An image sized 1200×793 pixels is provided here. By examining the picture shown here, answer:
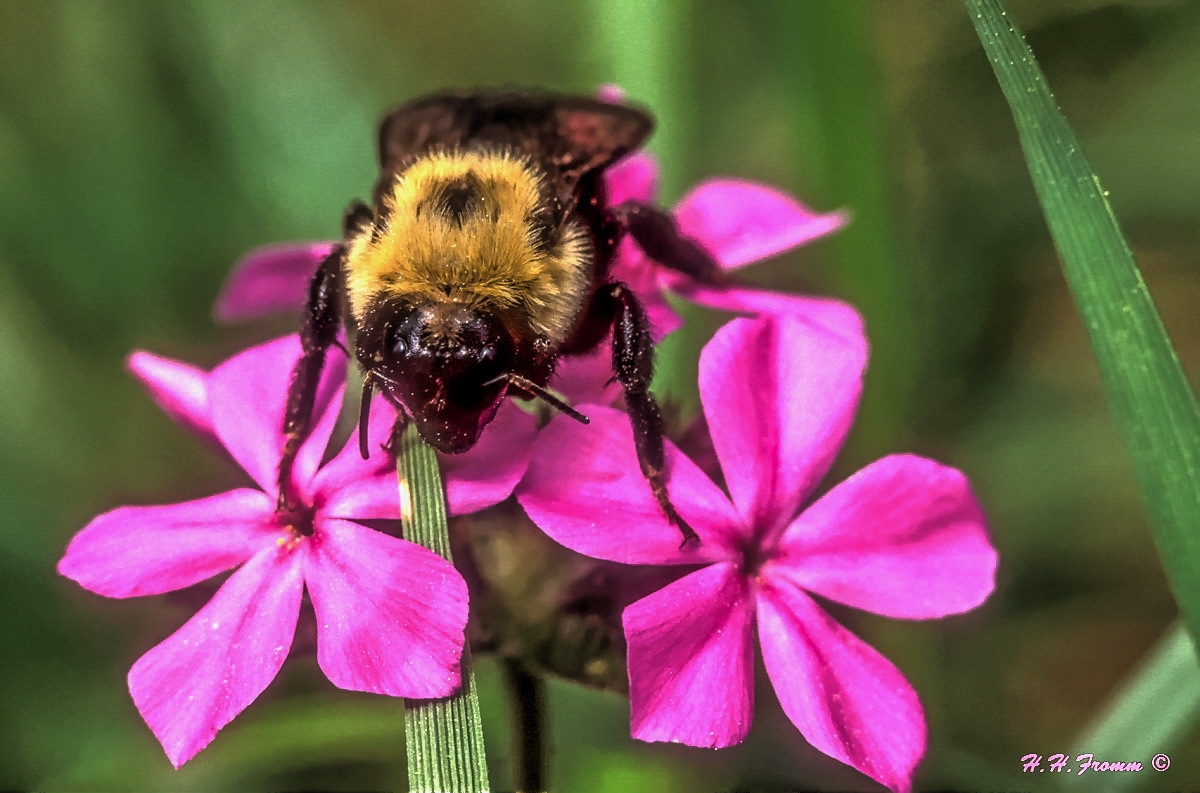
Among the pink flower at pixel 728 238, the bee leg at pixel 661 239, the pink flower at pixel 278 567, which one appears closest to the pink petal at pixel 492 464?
the pink flower at pixel 278 567

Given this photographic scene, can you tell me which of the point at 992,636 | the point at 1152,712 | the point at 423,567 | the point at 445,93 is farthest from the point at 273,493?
the point at 992,636

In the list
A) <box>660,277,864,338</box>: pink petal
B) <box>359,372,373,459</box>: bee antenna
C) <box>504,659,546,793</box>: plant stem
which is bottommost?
<box>504,659,546,793</box>: plant stem

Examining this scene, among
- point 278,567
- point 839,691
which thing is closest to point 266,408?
point 278,567

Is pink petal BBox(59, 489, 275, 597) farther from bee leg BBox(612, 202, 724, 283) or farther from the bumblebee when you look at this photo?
bee leg BBox(612, 202, 724, 283)

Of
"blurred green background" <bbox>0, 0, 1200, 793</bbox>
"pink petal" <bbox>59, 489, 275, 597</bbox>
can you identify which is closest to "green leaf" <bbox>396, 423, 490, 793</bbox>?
"pink petal" <bbox>59, 489, 275, 597</bbox>

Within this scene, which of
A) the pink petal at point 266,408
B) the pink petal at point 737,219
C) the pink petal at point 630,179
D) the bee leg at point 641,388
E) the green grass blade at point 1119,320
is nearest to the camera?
the green grass blade at point 1119,320

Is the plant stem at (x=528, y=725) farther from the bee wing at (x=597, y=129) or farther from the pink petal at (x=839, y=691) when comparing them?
the bee wing at (x=597, y=129)

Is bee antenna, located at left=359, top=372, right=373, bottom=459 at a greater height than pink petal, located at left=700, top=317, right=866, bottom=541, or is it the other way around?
pink petal, located at left=700, top=317, right=866, bottom=541
